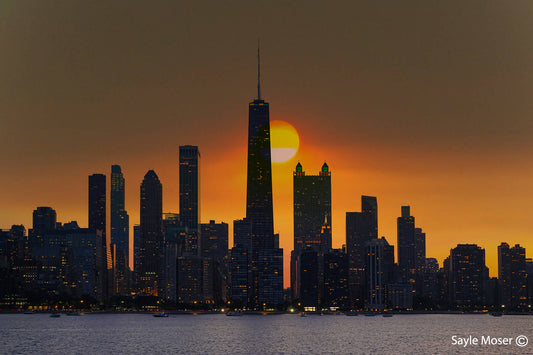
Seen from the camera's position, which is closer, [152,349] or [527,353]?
[527,353]

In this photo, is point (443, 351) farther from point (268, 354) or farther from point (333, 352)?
point (268, 354)

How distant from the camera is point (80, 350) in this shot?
19438 centimetres

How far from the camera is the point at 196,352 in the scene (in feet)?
618

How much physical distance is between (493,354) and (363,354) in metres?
26.2

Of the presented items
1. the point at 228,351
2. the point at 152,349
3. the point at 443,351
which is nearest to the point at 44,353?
the point at 152,349

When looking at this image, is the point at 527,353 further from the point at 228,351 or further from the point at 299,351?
the point at 228,351

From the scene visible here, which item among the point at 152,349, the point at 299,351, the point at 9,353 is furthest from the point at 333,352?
the point at 9,353

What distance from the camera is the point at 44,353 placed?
619ft

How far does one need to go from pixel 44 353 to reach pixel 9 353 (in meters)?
7.22

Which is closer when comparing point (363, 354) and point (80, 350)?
point (363, 354)

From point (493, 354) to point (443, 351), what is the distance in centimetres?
1231

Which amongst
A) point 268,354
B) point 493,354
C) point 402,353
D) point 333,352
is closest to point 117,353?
point 268,354

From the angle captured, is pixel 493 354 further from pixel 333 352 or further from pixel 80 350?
pixel 80 350

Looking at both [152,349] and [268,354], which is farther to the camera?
[152,349]
